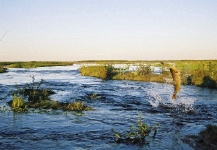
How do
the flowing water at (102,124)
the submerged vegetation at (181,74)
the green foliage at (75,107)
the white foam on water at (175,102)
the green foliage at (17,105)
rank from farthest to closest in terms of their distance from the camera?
the submerged vegetation at (181,74) → the white foam on water at (175,102) → the green foliage at (75,107) → the green foliage at (17,105) → the flowing water at (102,124)

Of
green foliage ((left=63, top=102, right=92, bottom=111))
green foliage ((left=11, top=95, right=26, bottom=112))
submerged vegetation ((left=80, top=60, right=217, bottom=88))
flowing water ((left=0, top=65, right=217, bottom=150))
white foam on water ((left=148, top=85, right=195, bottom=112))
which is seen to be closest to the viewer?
flowing water ((left=0, top=65, right=217, bottom=150))

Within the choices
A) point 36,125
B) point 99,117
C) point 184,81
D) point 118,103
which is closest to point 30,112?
point 36,125

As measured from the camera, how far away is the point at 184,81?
29.7 m

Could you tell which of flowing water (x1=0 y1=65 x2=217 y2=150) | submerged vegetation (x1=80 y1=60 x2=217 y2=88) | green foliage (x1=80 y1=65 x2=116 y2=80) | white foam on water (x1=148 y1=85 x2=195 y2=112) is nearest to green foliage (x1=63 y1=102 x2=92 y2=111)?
flowing water (x1=0 y1=65 x2=217 y2=150)

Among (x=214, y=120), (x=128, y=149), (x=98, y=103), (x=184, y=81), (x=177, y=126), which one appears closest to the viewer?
(x=128, y=149)

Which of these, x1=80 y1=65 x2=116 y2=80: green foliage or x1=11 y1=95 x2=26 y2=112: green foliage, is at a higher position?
x1=80 y1=65 x2=116 y2=80: green foliage

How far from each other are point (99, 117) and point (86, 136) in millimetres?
3441

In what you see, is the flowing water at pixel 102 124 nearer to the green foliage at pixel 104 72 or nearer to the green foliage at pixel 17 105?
the green foliage at pixel 17 105

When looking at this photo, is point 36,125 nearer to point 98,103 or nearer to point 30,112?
point 30,112

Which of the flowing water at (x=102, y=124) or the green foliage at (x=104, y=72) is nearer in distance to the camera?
the flowing water at (x=102, y=124)

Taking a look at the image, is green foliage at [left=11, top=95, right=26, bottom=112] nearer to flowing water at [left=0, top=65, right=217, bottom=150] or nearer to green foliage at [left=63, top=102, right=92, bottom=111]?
flowing water at [left=0, top=65, right=217, bottom=150]

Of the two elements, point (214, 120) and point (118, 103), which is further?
point (118, 103)

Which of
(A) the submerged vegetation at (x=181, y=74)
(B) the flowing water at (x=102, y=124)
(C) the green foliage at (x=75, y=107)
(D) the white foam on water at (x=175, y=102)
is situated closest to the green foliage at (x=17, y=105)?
(B) the flowing water at (x=102, y=124)

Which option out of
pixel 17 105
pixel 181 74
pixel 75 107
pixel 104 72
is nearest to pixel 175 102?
pixel 75 107
